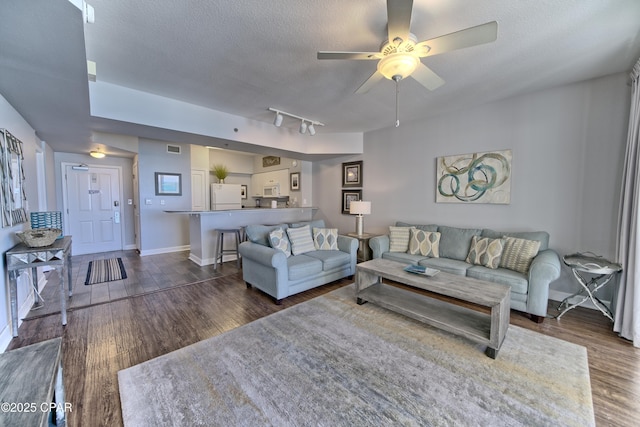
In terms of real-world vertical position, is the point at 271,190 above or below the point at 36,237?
above

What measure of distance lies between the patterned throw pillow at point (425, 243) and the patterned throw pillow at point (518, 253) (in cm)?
82

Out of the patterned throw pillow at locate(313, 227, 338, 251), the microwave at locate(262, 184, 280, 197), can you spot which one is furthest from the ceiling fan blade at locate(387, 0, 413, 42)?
the microwave at locate(262, 184, 280, 197)

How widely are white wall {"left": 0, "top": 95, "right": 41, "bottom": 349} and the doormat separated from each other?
894 mm

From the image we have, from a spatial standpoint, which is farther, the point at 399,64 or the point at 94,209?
the point at 94,209

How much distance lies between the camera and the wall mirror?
228 centimetres

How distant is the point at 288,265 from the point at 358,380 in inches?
64.3

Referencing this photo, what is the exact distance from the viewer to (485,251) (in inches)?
126

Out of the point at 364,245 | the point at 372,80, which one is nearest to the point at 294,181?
the point at 364,245

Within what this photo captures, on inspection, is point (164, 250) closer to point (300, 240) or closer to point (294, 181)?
point (294, 181)

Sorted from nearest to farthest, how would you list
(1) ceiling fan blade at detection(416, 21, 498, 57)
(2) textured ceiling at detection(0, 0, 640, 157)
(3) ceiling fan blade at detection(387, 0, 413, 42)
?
1. (3) ceiling fan blade at detection(387, 0, 413, 42)
2. (1) ceiling fan blade at detection(416, 21, 498, 57)
3. (2) textured ceiling at detection(0, 0, 640, 157)

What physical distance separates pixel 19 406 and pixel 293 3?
251 cm

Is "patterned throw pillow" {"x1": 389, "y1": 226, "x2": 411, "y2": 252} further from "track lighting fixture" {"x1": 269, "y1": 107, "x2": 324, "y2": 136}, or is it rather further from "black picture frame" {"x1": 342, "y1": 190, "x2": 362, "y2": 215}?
"track lighting fixture" {"x1": 269, "y1": 107, "x2": 324, "y2": 136}

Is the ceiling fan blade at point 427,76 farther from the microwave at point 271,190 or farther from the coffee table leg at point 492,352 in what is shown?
the microwave at point 271,190

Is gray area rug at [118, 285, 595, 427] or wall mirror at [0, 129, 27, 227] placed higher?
wall mirror at [0, 129, 27, 227]
